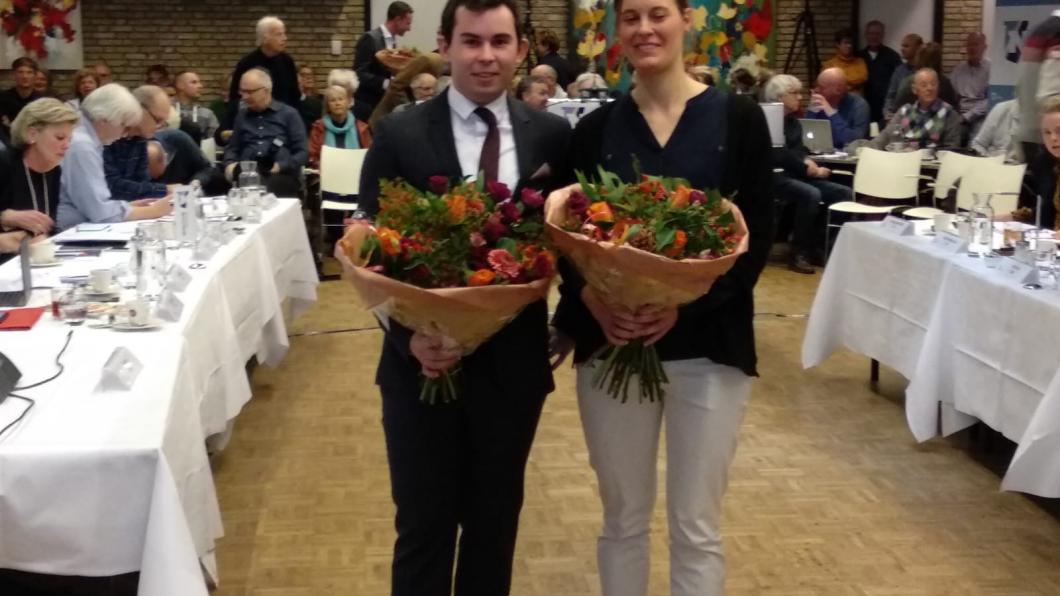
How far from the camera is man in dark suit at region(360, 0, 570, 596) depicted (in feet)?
7.10

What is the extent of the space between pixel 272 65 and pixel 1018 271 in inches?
264

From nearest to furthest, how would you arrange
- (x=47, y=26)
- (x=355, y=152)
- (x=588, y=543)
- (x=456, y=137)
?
(x=456, y=137)
(x=588, y=543)
(x=355, y=152)
(x=47, y=26)

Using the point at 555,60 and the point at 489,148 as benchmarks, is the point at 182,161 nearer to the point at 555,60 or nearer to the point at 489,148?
the point at 555,60

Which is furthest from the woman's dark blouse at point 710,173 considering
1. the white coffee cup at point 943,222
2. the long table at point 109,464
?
the white coffee cup at point 943,222

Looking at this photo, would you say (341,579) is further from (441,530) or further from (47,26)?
(47,26)

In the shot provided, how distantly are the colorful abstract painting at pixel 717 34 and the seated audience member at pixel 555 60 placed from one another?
0.66 m

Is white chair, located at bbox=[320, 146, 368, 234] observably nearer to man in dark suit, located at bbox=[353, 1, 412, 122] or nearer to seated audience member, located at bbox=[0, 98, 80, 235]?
man in dark suit, located at bbox=[353, 1, 412, 122]

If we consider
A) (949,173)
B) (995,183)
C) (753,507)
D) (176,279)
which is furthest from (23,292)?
(949,173)

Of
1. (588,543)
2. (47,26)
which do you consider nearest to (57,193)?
(588,543)

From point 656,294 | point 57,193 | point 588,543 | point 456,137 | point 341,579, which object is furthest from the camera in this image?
point 57,193

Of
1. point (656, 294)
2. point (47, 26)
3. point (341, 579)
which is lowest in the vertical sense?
point (341, 579)

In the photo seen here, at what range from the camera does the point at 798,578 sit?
3.31 meters

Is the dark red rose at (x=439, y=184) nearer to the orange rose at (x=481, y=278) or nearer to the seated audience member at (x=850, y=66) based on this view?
the orange rose at (x=481, y=278)

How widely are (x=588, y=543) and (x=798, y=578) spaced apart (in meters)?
0.64
